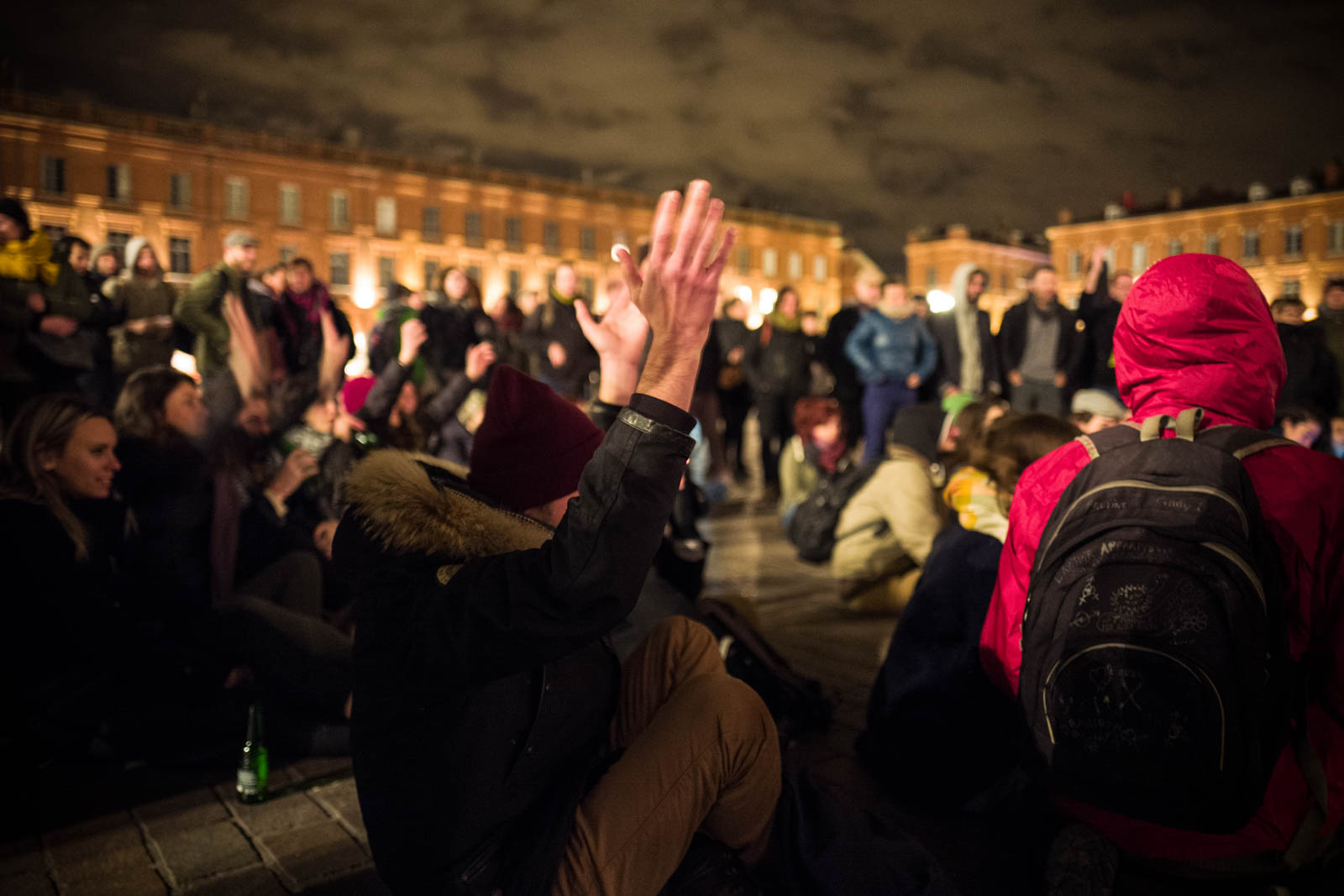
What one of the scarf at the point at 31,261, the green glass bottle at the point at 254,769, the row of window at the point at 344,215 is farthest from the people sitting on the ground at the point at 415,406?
the row of window at the point at 344,215

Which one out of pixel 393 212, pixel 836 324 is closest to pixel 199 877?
pixel 836 324

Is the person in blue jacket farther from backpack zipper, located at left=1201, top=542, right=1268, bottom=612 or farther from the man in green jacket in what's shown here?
backpack zipper, located at left=1201, top=542, right=1268, bottom=612

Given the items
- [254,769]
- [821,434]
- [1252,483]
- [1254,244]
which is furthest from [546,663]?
[1254,244]

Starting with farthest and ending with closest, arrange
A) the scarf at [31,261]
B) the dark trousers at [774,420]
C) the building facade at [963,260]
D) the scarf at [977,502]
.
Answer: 1. the building facade at [963,260]
2. the dark trousers at [774,420]
3. the scarf at [31,261]
4. the scarf at [977,502]

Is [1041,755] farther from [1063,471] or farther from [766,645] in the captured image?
[766,645]

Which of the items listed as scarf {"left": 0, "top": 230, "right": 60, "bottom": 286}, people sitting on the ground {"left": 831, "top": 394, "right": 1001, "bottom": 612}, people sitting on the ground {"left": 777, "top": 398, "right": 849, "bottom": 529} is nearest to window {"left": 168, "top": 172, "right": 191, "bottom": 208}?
scarf {"left": 0, "top": 230, "right": 60, "bottom": 286}

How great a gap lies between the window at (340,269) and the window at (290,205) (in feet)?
11.3

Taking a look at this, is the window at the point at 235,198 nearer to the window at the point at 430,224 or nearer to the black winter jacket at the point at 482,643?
the window at the point at 430,224

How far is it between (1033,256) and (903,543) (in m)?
94.3

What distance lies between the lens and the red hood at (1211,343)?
223 cm

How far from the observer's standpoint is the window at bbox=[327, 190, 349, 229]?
54.1 m

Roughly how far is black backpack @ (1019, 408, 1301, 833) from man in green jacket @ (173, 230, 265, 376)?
6675mm

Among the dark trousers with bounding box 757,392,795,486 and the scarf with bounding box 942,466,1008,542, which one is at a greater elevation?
the scarf with bounding box 942,466,1008,542

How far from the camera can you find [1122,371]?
2.44m
